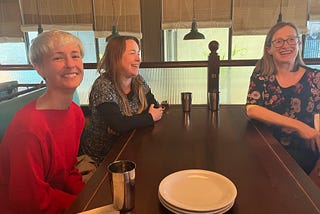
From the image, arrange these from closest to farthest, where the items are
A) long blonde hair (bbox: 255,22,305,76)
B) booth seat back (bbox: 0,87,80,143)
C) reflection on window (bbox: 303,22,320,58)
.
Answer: booth seat back (bbox: 0,87,80,143) < long blonde hair (bbox: 255,22,305,76) < reflection on window (bbox: 303,22,320,58)

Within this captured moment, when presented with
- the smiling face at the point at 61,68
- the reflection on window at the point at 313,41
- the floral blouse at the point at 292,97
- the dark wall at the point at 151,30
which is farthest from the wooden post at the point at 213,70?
the reflection on window at the point at 313,41

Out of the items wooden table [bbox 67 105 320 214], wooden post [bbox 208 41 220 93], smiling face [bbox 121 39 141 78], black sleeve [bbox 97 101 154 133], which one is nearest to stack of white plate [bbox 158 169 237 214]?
wooden table [bbox 67 105 320 214]

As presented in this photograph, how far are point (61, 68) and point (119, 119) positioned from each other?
1.67 feet

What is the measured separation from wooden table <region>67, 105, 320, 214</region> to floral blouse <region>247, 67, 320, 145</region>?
18 cm

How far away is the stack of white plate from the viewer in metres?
0.78

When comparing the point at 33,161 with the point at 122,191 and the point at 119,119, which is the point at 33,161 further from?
the point at 119,119

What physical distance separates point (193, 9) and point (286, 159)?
400cm

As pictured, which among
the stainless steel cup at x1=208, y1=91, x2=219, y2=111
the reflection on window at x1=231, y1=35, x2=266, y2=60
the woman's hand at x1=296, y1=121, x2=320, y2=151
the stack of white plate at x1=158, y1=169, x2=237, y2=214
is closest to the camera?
the stack of white plate at x1=158, y1=169, x2=237, y2=214

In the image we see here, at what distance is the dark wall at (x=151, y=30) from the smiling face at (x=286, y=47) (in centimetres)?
357

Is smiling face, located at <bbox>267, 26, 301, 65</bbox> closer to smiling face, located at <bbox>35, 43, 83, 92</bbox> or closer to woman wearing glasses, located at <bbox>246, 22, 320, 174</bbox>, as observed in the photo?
woman wearing glasses, located at <bbox>246, 22, 320, 174</bbox>

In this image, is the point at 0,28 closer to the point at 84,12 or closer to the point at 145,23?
the point at 84,12

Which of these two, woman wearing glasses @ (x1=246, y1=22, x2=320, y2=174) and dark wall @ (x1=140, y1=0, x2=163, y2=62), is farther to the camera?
dark wall @ (x1=140, y1=0, x2=163, y2=62)

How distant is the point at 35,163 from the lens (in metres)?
1.05

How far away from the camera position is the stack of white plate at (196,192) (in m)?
0.78
